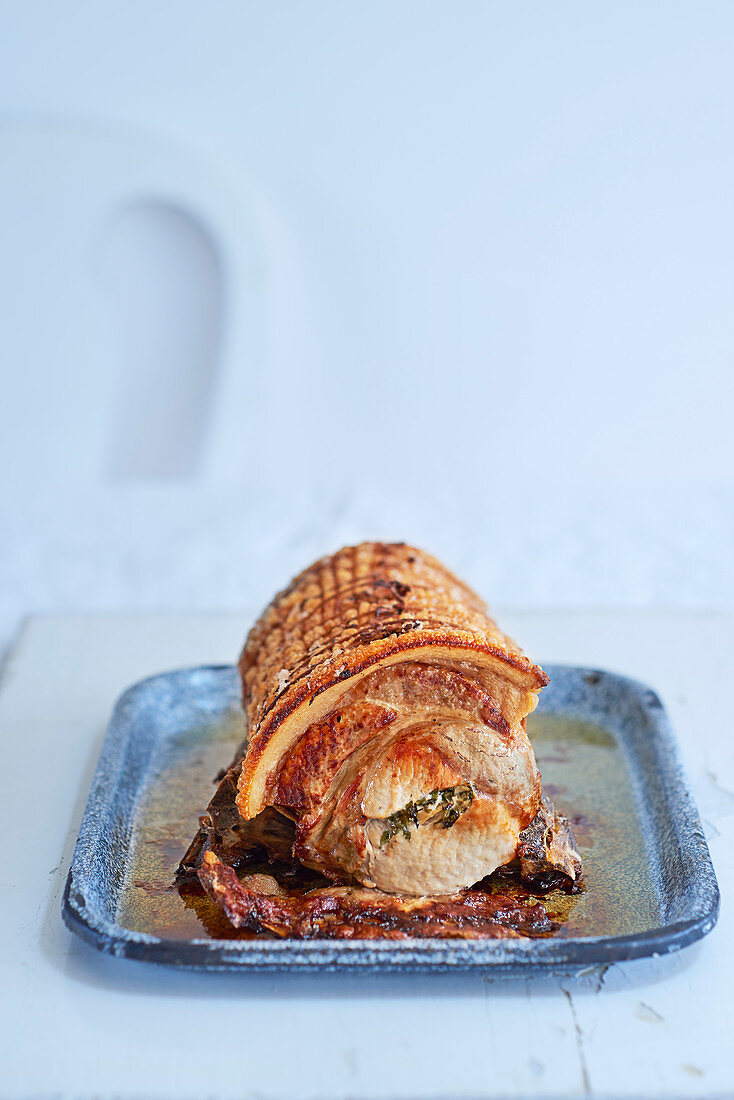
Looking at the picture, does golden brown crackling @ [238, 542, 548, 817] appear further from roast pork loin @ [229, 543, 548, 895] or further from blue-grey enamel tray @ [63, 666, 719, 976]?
blue-grey enamel tray @ [63, 666, 719, 976]

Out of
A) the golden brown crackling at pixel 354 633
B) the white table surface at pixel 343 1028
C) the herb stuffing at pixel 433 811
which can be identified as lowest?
the white table surface at pixel 343 1028

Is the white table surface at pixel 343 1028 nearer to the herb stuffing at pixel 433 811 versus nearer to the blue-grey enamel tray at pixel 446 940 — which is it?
the blue-grey enamel tray at pixel 446 940

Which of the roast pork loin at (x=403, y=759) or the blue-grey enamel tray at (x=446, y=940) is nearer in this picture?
the blue-grey enamel tray at (x=446, y=940)

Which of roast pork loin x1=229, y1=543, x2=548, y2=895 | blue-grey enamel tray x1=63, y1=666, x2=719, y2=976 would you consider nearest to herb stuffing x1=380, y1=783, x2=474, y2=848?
roast pork loin x1=229, y1=543, x2=548, y2=895

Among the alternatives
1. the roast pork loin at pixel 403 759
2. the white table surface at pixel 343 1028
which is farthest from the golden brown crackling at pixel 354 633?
the white table surface at pixel 343 1028

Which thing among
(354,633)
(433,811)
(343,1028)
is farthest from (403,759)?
(343,1028)

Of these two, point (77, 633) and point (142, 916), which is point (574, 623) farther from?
point (142, 916)
